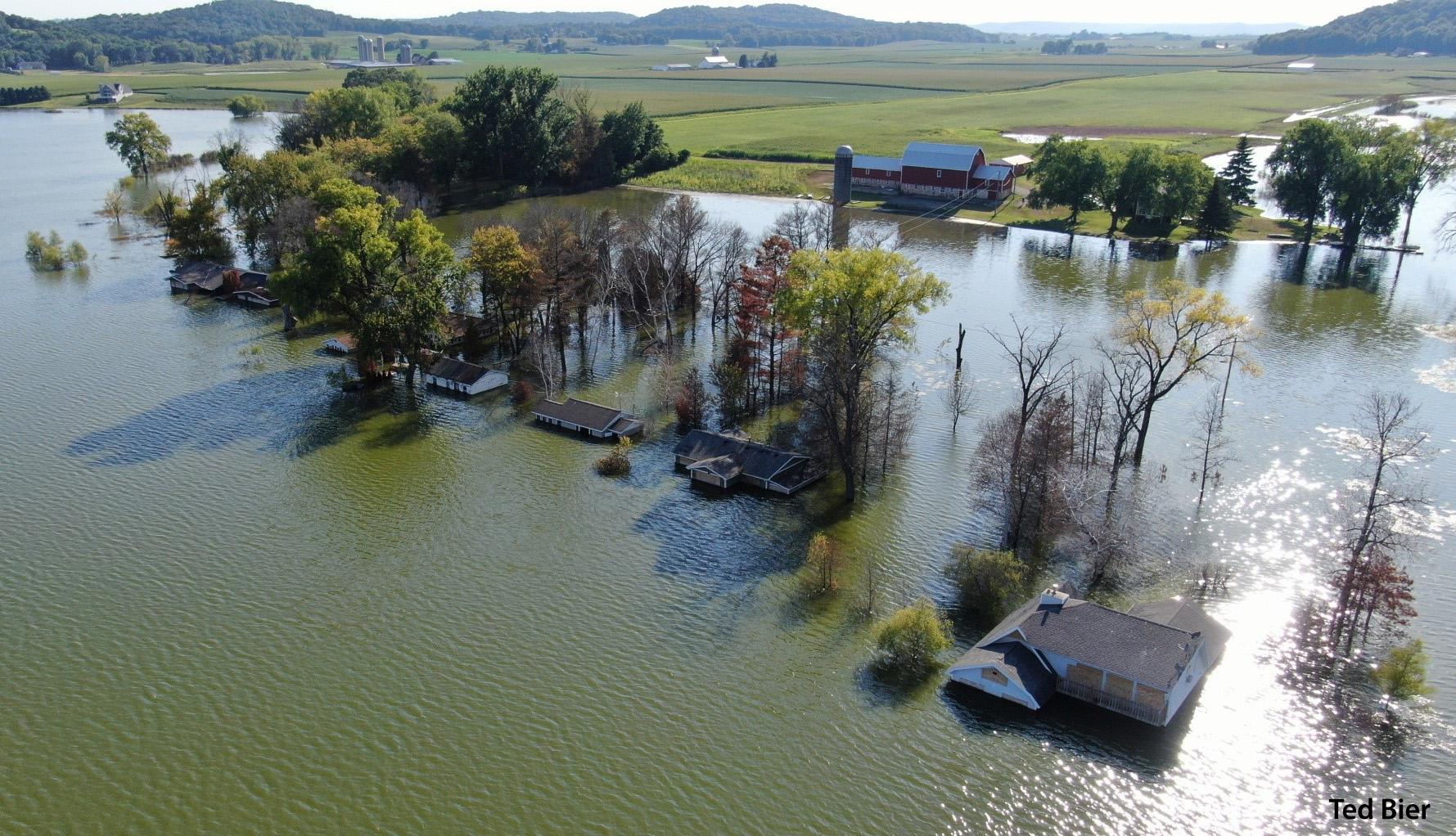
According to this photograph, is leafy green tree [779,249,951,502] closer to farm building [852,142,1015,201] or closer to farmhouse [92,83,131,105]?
farm building [852,142,1015,201]

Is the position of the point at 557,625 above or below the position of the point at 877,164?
below

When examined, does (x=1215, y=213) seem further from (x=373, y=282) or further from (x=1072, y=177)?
(x=373, y=282)

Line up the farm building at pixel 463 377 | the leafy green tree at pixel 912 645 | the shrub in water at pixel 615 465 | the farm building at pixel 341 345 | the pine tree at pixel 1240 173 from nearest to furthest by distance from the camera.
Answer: the leafy green tree at pixel 912 645, the shrub in water at pixel 615 465, the farm building at pixel 463 377, the farm building at pixel 341 345, the pine tree at pixel 1240 173

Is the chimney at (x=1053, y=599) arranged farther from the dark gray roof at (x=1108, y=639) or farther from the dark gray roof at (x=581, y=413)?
the dark gray roof at (x=581, y=413)

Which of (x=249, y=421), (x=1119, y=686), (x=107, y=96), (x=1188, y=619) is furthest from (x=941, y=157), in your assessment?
(x=107, y=96)

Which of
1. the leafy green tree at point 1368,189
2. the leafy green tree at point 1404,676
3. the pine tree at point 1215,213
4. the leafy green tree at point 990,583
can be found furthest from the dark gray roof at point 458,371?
the leafy green tree at point 1368,189

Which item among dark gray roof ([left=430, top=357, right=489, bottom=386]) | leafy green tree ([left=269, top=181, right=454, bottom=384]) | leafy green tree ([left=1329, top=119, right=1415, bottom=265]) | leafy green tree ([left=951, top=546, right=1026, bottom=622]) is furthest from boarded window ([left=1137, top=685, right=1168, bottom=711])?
leafy green tree ([left=1329, top=119, right=1415, bottom=265])

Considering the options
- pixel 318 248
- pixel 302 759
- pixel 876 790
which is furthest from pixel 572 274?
pixel 876 790
